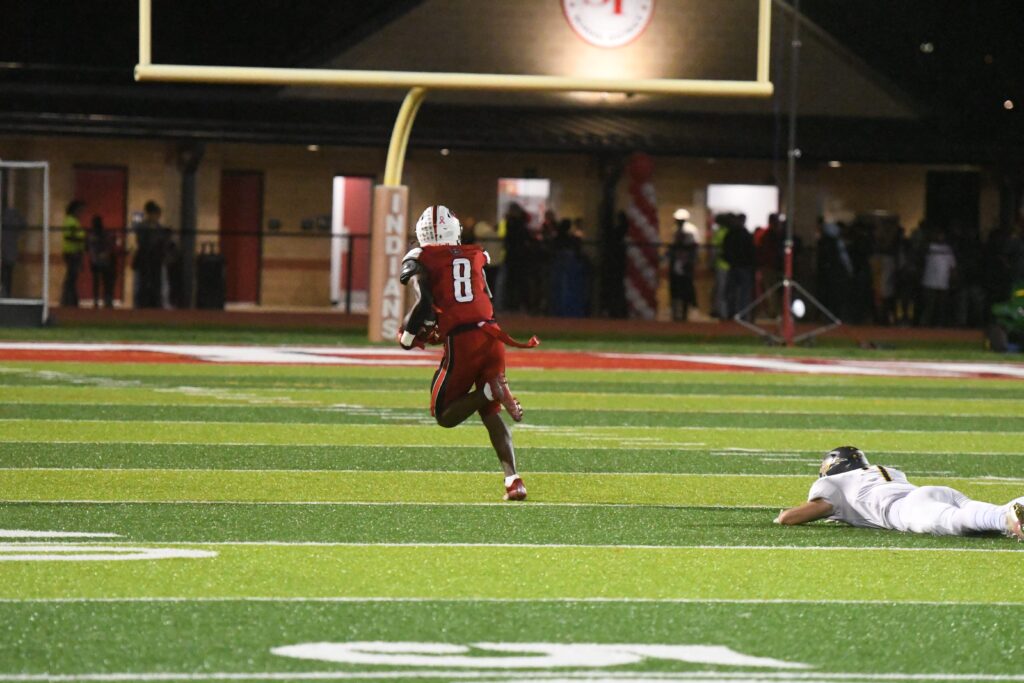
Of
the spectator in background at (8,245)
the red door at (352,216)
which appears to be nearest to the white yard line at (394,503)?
the spectator in background at (8,245)

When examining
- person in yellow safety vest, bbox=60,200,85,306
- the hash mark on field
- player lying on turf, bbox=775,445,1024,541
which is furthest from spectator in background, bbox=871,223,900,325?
the hash mark on field

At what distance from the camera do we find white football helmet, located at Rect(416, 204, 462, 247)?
934 cm

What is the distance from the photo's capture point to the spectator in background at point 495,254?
26.5 metres

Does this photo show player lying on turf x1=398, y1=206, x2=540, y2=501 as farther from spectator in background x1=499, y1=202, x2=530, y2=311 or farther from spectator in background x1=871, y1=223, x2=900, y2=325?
spectator in background x1=871, y1=223, x2=900, y2=325

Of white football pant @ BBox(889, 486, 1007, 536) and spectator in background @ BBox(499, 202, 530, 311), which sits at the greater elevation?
spectator in background @ BBox(499, 202, 530, 311)

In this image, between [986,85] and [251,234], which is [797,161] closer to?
[986,85]

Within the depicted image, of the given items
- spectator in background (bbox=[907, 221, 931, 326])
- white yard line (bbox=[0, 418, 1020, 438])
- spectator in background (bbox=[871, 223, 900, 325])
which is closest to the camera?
white yard line (bbox=[0, 418, 1020, 438])

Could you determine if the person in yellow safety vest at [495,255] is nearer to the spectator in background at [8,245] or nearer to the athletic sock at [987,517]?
the spectator in background at [8,245]

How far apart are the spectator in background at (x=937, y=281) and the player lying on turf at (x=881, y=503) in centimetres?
1893

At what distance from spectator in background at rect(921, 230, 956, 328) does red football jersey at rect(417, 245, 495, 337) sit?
1830 centimetres

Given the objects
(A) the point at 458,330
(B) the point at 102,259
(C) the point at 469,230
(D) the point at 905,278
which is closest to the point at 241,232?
(B) the point at 102,259

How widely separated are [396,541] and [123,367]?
→ 10.2 metres

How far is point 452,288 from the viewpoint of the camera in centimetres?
933

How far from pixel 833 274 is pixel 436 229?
1829cm
